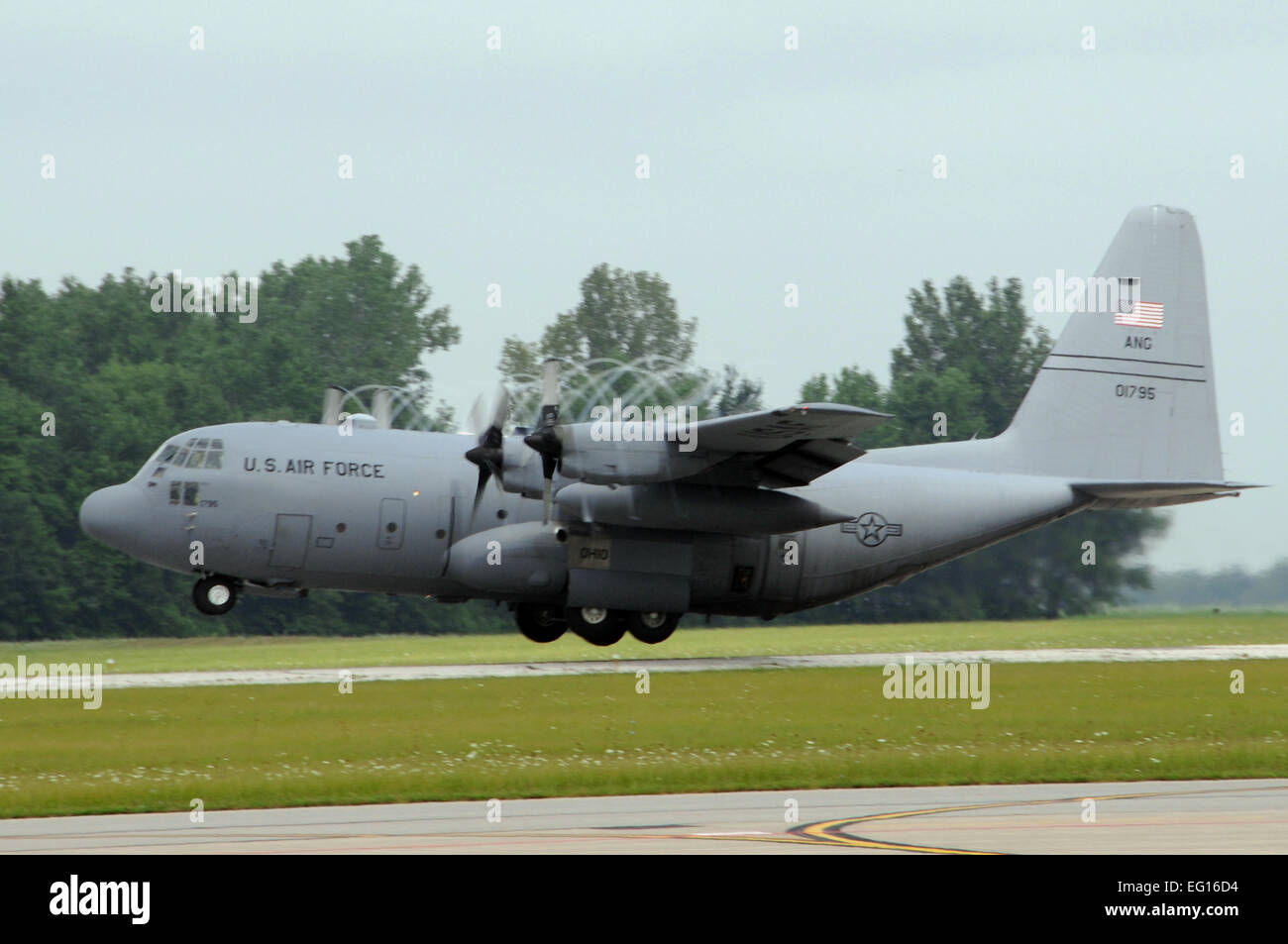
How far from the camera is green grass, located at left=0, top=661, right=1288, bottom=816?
16375 mm

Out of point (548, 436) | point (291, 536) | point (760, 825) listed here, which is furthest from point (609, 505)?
point (760, 825)

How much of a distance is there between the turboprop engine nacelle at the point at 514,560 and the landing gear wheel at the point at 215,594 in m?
4.03

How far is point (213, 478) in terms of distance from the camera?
28156mm

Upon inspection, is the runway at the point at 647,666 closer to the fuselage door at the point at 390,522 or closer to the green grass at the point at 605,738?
the green grass at the point at 605,738

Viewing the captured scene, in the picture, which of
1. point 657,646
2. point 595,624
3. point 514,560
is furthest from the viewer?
point 657,646

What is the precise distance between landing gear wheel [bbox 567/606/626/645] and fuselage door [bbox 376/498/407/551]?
348cm

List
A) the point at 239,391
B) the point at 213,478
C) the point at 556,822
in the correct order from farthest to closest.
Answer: the point at 239,391 → the point at 213,478 → the point at 556,822

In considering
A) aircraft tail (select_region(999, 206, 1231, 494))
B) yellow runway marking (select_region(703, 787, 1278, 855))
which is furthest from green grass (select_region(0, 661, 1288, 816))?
aircraft tail (select_region(999, 206, 1231, 494))

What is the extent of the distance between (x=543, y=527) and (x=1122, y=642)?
1513cm

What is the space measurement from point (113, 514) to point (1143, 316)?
20354 mm

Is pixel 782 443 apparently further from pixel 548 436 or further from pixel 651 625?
pixel 651 625

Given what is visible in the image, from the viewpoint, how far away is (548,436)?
2656 centimetres

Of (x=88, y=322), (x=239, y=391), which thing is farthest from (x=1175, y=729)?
(x=88, y=322)

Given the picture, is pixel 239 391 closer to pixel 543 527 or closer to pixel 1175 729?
pixel 543 527
